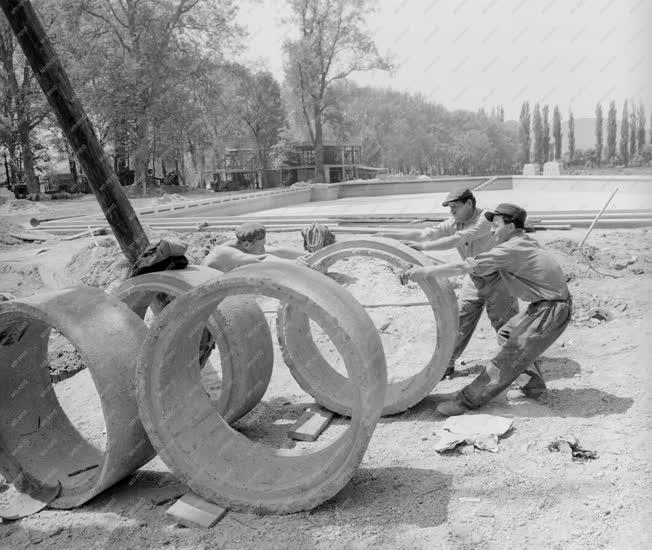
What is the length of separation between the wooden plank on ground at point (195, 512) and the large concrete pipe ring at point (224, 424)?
0.06m

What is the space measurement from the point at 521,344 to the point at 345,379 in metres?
1.71

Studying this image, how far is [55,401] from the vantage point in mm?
4758

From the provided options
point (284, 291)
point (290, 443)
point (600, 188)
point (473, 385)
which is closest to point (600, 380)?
point (473, 385)

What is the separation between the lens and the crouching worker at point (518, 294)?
14.5ft

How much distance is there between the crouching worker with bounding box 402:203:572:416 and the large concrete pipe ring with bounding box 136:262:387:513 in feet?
4.49

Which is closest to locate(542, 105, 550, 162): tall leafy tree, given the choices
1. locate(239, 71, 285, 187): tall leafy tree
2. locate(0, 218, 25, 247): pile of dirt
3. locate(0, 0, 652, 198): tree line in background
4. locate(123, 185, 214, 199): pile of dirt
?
locate(0, 0, 652, 198): tree line in background

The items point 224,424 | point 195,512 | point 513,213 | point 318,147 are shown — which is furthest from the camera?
point 318,147

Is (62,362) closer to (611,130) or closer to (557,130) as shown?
(611,130)

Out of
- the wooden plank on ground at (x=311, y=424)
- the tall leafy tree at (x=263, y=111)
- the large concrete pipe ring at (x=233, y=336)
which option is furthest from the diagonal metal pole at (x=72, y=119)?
the tall leafy tree at (x=263, y=111)

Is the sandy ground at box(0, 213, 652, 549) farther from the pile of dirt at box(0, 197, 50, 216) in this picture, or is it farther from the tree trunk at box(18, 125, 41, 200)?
the tree trunk at box(18, 125, 41, 200)

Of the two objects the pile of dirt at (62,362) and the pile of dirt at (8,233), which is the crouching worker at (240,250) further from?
the pile of dirt at (8,233)

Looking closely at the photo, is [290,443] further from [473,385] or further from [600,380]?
[600,380]

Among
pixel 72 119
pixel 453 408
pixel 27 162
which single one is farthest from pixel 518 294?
pixel 27 162

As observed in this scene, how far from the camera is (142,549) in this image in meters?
3.39
